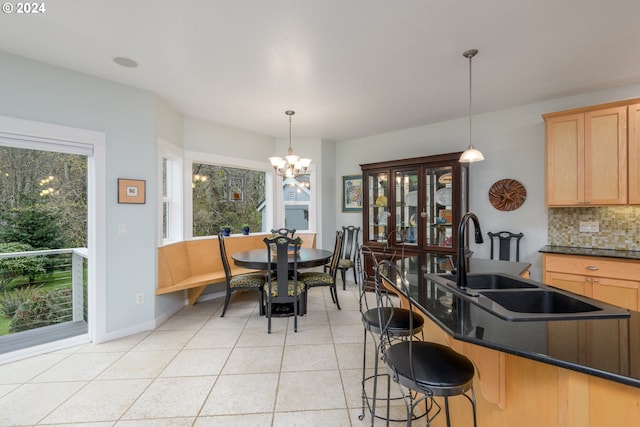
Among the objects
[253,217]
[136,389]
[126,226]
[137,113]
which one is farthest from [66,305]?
[253,217]

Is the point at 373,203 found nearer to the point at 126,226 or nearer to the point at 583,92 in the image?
the point at 583,92

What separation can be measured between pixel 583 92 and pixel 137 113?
4.88 m

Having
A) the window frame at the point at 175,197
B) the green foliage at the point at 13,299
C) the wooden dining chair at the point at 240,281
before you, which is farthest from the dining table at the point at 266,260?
the green foliage at the point at 13,299

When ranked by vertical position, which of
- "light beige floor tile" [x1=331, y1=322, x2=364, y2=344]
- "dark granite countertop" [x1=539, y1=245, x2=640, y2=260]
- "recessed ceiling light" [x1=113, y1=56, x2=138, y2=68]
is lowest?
"light beige floor tile" [x1=331, y1=322, x2=364, y2=344]

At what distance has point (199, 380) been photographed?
229 cm

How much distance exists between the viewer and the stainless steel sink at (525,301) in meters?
1.15

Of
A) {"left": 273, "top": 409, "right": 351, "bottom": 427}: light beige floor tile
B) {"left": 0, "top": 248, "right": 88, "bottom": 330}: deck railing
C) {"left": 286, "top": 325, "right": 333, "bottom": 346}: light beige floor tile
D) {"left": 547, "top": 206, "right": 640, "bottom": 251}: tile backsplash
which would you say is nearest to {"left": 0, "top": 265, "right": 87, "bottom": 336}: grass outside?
{"left": 0, "top": 248, "right": 88, "bottom": 330}: deck railing

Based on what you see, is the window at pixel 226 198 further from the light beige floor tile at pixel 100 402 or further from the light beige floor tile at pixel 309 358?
the light beige floor tile at pixel 309 358

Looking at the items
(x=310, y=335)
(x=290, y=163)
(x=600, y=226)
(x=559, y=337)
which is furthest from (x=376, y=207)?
(x=559, y=337)

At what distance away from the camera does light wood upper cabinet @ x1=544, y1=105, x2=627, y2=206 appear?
9.43ft

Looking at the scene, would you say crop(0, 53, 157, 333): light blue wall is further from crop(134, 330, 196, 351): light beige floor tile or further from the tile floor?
the tile floor

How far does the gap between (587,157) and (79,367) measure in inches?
202

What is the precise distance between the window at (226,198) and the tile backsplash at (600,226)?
13.6ft

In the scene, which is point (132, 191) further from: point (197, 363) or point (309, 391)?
point (309, 391)
